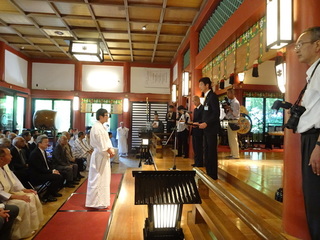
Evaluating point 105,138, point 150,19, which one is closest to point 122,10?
point 150,19

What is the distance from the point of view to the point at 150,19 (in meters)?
7.54

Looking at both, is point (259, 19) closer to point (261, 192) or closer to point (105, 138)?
point (261, 192)

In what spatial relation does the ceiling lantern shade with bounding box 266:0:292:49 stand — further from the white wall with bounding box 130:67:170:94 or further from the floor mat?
the white wall with bounding box 130:67:170:94

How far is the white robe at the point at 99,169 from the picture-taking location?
185 inches

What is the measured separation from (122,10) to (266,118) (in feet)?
28.2

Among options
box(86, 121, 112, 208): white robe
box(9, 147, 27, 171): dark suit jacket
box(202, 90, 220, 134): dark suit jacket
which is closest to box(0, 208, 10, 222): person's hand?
box(86, 121, 112, 208): white robe

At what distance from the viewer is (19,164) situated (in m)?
5.31

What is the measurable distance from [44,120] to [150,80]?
222 inches

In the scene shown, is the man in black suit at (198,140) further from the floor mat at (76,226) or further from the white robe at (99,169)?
the floor mat at (76,226)

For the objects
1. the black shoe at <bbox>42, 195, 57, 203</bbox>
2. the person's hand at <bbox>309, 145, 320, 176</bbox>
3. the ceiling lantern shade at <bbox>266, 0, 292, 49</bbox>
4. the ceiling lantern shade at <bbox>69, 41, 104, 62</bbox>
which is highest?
the ceiling lantern shade at <bbox>69, 41, 104, 62</bbox>

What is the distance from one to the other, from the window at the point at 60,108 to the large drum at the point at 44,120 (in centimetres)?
193

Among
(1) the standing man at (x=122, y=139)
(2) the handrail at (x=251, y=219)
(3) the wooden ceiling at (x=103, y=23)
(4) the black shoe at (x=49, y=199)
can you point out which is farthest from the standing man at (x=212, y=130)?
(1) the standing man at (x=122, y=139)

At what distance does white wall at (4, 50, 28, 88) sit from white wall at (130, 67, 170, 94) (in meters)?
5.27

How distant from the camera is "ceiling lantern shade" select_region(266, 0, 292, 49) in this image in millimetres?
2205
